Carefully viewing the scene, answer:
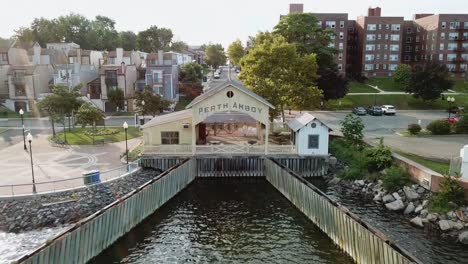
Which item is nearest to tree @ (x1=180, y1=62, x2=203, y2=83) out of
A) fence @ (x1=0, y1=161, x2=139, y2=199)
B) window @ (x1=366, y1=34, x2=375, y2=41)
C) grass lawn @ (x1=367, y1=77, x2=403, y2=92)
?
grass lawn @ (x1=367, y1=77, x2=403, y2=92)

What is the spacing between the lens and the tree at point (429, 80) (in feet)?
210

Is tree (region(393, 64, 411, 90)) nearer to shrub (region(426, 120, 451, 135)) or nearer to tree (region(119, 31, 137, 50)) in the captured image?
shrub (region(426, 120, 451, 135))

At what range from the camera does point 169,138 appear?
36.6 m

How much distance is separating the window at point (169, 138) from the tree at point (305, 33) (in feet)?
122

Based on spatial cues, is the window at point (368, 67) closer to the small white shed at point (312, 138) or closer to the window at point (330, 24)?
the window at point (330, 24)

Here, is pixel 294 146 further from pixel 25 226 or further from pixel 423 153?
pixel 25 226

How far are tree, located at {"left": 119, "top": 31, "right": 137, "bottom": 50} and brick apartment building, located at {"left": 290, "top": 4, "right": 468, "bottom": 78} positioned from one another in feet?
196

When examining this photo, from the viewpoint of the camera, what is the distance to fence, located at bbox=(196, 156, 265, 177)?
115 feet

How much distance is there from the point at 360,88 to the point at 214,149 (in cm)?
5500

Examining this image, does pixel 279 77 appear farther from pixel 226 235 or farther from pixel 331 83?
pixel 226 235

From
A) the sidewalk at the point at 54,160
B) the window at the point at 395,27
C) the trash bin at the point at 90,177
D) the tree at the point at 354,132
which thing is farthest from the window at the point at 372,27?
the trash bin at the point at 90,177

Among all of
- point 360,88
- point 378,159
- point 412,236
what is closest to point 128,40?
point 360,88

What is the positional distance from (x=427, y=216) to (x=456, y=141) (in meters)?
19.0

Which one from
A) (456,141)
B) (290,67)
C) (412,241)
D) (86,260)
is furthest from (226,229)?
(456,141)
